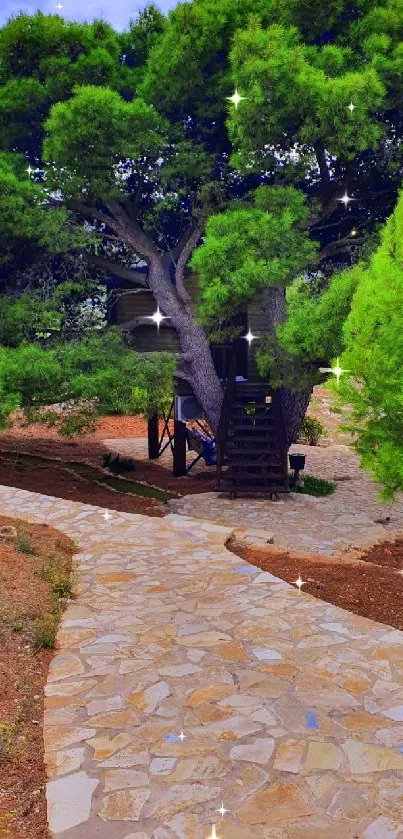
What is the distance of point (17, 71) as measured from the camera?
15.2 metres

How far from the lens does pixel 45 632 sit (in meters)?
6.92

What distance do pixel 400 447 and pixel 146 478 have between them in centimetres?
1030

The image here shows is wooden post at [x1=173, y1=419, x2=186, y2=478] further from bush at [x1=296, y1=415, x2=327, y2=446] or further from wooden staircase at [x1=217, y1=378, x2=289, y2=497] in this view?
bush at [x1=296, y1=415, x2=327, y2=446]

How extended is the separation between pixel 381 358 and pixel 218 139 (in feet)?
34.7

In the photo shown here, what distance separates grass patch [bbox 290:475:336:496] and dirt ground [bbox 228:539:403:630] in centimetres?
449

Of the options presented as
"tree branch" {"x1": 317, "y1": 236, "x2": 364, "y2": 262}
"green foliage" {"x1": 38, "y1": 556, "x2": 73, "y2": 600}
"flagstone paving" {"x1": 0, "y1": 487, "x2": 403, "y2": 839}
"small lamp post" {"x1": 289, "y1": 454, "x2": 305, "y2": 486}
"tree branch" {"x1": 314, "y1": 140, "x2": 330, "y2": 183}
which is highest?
"tree branch" {"x1": 314, "y1": 140, "x2": 330, "y2": 183}

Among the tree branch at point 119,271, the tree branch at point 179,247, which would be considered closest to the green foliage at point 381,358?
the tree branch at point 179,247

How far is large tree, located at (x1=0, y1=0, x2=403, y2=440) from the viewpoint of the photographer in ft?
42.1

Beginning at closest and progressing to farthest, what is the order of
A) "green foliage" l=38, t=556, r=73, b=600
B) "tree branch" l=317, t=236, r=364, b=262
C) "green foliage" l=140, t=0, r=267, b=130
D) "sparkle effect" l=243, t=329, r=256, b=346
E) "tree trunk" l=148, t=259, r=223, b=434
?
"green foliage" l=38, t=556, r=73, b=600
"green foliage" l=140, t=0, r=267, b=130
"tree branch" l=317, t=236, r=364, b=262
"sparkle effect" l=243, t=329, r=256, b=346
"tree trunk" l=148, t=259, r=223, b=434

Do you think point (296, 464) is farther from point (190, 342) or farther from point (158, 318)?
point (158, 318)

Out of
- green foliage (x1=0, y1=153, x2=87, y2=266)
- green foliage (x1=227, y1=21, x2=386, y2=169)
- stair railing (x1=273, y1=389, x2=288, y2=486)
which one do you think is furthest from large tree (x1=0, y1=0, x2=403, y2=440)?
stair railing (x1=273, y1=389, x2=288, y2=486)

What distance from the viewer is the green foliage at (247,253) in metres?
12.8

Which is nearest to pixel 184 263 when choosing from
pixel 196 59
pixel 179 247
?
pixel 179 247

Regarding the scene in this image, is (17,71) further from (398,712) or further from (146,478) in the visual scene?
(398,712)
